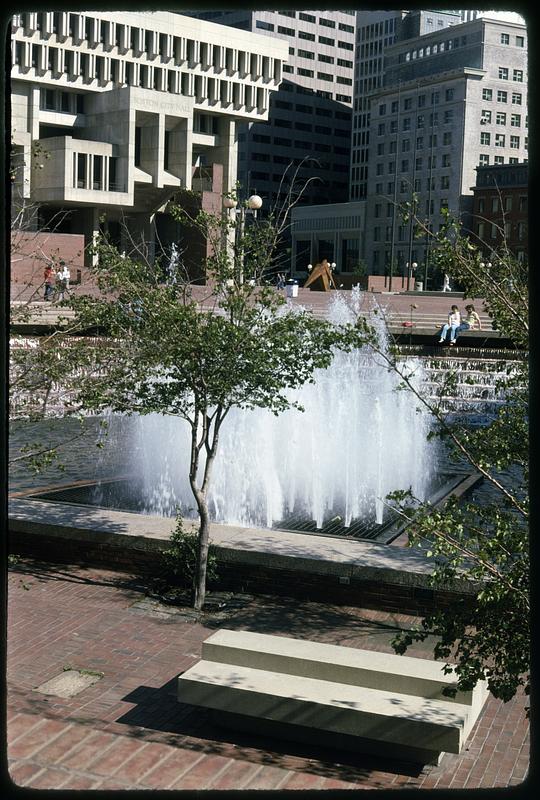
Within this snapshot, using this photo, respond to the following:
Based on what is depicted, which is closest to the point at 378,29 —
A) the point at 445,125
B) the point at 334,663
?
the point at 445,125

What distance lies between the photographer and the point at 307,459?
16.5 meters

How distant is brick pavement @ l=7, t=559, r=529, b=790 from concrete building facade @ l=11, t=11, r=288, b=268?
4392cm

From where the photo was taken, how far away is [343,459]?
16.8m

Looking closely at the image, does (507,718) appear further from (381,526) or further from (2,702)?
(2,702)

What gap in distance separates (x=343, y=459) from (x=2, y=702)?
15.1m

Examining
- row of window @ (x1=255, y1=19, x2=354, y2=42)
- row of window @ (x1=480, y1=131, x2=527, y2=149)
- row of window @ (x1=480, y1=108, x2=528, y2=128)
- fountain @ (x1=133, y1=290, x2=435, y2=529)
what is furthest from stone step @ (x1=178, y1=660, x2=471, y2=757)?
row of window @ (x1=255, y1=19, x2=354, y2=42)

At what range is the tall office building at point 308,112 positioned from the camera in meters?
130

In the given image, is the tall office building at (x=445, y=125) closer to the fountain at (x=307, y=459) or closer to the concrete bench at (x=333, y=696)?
the fountain at (x=307, y=459)

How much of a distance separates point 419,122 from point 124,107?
199 feet

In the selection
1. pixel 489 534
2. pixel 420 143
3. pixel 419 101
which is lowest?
pixel 489 534

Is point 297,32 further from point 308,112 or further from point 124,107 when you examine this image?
point 124,107

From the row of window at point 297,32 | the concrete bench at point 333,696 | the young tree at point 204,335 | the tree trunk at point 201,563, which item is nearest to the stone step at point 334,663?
the concrete bench at point 333,696

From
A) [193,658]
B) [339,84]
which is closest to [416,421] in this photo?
[193,658]

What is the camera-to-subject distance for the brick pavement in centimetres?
324
